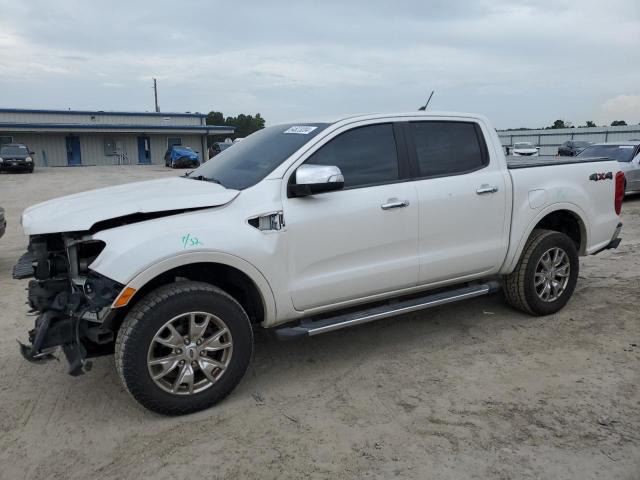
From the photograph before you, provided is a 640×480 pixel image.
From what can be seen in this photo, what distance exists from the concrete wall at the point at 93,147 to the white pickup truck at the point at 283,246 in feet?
135

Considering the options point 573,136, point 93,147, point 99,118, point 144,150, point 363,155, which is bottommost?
point 363,155

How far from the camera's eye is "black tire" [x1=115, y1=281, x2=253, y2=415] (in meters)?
3.23

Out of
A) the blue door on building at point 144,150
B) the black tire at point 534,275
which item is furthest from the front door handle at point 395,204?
the blue door on building at point 144,150

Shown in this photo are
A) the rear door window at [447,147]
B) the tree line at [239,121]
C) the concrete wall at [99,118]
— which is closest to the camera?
the rear door window at [447,147]

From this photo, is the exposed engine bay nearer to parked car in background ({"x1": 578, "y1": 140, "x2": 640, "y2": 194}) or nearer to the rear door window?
the rear door window

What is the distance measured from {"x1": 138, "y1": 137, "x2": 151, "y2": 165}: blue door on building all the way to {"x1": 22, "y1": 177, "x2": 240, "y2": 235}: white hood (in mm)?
41736

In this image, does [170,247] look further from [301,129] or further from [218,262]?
[301,129]

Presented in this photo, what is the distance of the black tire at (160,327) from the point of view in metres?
3.23

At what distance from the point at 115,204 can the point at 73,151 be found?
42.1m

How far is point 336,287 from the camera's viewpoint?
12.8 feet

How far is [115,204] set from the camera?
3.48m

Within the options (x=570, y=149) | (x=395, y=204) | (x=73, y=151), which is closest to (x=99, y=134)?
(x=73, y=151)

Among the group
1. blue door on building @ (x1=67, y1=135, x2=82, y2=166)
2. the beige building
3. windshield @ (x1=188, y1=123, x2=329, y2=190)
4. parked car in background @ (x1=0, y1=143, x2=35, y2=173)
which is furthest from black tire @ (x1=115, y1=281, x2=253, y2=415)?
blue door on building @ (x1=67, y1=135, x2=82, y2=166)

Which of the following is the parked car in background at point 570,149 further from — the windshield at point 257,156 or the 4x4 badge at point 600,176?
the windshield at point 257,156
